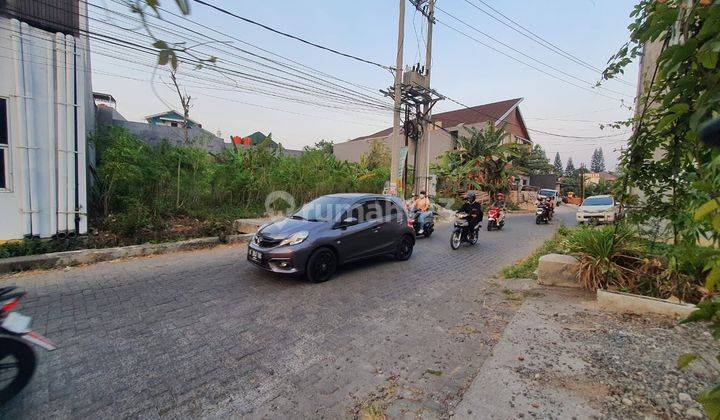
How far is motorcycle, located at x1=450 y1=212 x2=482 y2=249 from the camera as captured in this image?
9502 millimetres

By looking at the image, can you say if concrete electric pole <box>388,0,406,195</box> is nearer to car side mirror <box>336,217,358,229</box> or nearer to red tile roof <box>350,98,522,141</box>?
car side mirror <box>336,217,358,229</box>

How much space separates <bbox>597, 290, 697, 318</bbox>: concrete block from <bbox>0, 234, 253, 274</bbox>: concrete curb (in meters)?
8.08

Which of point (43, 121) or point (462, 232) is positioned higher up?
point (43, 121)

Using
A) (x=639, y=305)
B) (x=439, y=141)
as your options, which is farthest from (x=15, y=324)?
(x=439, y=141)

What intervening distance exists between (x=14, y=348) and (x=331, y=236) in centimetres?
409

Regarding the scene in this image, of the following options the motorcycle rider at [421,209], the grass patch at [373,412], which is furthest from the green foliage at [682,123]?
the motorcycle rider at [421,209]

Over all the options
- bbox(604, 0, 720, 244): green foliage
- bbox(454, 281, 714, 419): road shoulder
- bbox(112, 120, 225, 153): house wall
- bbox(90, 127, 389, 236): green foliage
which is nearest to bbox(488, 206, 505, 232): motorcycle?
bbox(90, 127, 389, 236): green foliage

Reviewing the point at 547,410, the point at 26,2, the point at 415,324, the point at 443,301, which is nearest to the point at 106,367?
the point at 415,324

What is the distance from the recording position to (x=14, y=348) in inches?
107

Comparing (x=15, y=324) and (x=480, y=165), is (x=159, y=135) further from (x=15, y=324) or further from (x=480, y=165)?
(x=480, y=165)

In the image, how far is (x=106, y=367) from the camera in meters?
3.20

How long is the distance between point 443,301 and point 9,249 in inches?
307

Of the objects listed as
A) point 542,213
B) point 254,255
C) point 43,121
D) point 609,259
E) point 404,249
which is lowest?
point 404,249

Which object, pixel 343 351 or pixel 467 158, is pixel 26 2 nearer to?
pixel 343 351
